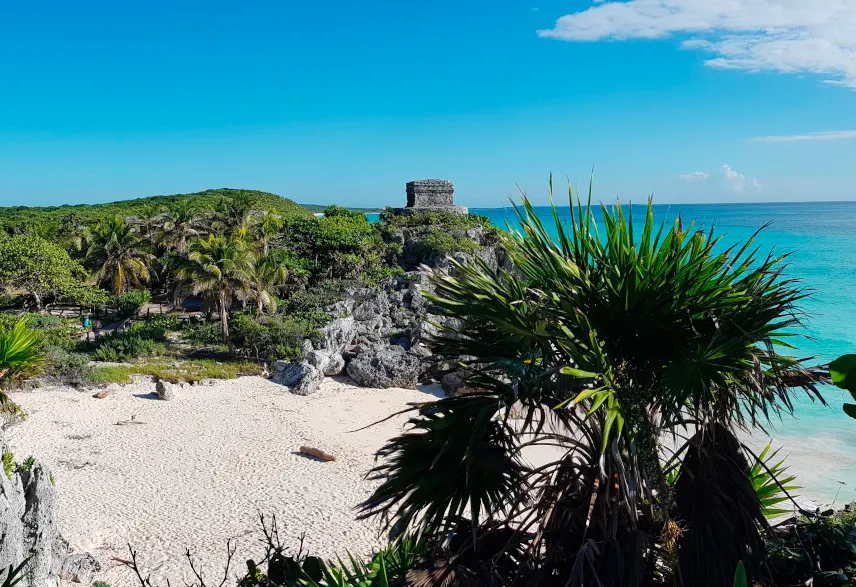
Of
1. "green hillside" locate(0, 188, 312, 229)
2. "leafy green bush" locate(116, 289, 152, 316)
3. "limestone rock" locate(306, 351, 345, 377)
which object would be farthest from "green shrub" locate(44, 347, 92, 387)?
"green hillside" locate(0, 188, 312, 229)

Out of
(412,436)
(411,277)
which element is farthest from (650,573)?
(411,277)

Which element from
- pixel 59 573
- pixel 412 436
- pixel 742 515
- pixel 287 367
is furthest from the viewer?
pixel 287 367

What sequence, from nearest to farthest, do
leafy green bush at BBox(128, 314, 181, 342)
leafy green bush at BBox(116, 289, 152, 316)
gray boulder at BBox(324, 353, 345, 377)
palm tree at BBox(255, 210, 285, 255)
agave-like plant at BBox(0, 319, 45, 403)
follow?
agave-like plant at BBox(0, 319, 45, 403) → gray boulder at BBox(324, 353, 345, 377) → leafy green bush at BBox(128, 314, 181, 342) → leafy green bush at BBox(116, 289, 152, 316) → palm tree at BBox(255, 210, 285, 255)

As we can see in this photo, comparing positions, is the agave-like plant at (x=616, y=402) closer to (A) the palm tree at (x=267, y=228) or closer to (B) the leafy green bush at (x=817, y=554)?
(B) the leafy green bush at (x=817, y=554)

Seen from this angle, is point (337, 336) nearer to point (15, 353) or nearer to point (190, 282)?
point (190, 282)

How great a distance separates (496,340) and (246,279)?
1936cm

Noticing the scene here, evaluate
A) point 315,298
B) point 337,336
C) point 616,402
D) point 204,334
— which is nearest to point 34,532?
point 616,402

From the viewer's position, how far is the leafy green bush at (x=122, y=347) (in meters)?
20.4

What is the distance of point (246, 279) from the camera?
22.0m

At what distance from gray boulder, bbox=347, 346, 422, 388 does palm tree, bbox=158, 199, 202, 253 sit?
658 inches

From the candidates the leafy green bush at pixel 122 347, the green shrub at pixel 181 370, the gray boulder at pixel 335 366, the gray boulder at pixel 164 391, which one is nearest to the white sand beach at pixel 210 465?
the gray boulder at pixel 164 391

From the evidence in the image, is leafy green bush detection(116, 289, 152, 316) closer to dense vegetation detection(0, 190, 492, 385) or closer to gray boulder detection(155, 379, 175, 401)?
dense vegetation detection(0, 190, 492, 385)

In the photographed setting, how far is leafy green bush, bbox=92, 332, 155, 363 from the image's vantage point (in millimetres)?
20391

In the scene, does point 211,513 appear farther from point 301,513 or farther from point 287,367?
point 287,367
